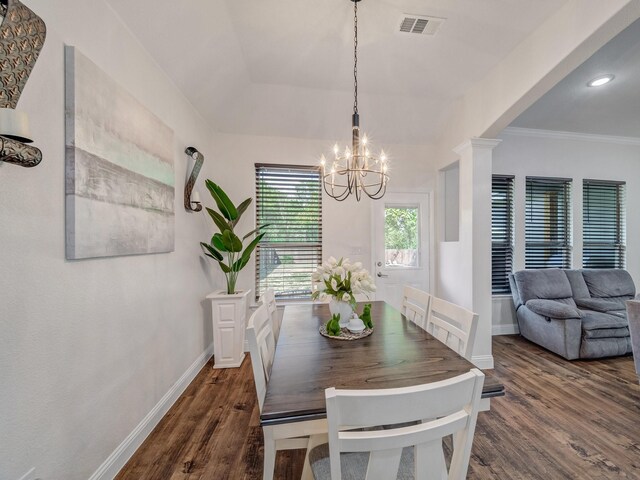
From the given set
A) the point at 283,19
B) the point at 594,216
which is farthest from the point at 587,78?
the point at 283,19

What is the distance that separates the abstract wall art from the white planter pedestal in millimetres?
958

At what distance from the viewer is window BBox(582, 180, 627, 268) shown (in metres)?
4.02

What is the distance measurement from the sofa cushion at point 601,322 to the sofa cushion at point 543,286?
0.47 meters

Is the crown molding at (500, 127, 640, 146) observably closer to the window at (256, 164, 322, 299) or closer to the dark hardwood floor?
the window at (256, 164, 322, 299)

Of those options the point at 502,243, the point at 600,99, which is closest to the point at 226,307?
the point at 502,243

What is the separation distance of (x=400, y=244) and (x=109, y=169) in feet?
10.3

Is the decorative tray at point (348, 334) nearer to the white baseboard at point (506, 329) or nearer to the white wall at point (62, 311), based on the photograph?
the white wall at point (62, 311)

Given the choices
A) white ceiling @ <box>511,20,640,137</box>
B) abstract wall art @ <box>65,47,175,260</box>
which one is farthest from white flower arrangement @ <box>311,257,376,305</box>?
white ceiling @ <box>511,20,640,137</box>

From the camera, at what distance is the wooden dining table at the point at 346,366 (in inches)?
38.2

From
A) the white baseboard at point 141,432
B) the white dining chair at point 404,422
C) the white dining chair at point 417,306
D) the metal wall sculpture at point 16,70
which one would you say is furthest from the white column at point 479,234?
the metal wall sculpture at point 16,70

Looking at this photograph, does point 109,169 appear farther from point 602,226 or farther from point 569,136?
point 602,226

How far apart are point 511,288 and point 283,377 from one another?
12.4ft

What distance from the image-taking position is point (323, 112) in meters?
3.21

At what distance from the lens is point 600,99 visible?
3043mm
